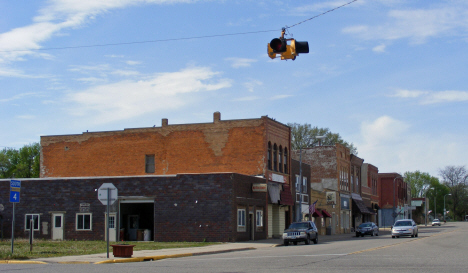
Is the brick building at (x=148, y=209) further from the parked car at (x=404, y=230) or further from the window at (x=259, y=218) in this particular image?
the parked car at (x=404, y=230)

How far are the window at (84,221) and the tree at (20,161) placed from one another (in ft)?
Result: 191

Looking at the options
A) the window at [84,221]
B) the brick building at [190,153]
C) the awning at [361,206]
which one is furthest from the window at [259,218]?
the awning at [361,206]

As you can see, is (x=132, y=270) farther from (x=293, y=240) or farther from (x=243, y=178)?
(x=243, y=178)

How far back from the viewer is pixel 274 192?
47.3m

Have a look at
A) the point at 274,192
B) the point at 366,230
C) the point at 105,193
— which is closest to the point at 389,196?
the point at 366,230

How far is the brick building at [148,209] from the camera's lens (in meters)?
39.6

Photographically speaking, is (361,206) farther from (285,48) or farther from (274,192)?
(285,48)

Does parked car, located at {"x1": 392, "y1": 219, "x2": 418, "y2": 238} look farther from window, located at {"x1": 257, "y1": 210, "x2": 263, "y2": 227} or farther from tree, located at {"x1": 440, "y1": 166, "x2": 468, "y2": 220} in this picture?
tree, located at {"x1": 440, "y1": 166, "x2": 468, "y2": 220}

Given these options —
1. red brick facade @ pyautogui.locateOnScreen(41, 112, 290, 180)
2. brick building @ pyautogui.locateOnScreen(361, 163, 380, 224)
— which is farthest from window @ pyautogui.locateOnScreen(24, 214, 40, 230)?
brick building @ pyautogui.locateOnScreen(361, 163, 380, 224)

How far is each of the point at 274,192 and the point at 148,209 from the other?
10266 millimetres

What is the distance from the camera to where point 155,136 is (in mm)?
50250

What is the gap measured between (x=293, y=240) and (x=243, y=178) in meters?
6.58

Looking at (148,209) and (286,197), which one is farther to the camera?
(286,197)

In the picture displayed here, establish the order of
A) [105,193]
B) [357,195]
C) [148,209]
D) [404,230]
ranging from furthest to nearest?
[357,195] → [404,230] → [148,209] → [105,193]
